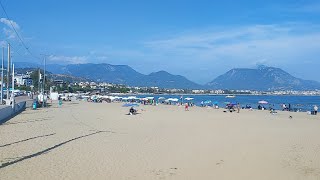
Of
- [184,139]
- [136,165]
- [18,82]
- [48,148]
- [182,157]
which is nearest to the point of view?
[136,165]

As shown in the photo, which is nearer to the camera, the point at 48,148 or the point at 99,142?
the point at 48,148

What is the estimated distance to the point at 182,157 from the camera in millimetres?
12312

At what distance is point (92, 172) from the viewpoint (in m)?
9.78

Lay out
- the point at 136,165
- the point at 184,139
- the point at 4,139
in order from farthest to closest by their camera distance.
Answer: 1. the point at 184,139
2. the point at 4,139
3. the point at 136,165

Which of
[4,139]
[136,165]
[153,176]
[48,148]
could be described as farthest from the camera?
[4,139]

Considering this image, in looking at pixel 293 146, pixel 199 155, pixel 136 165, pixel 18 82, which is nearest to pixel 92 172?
pixel 136 165

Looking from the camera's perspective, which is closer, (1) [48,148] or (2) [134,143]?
(1) [48,148]

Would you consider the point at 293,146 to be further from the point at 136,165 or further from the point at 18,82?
the point at 18,82

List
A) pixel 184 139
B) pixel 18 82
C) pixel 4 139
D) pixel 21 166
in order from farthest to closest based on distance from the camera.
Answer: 1. pixel 18 82
2. pixel 184 139
3. pixel 4 139
4. pixel 21 166

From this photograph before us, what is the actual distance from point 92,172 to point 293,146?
9344mm

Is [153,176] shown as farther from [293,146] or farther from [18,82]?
[18,82]

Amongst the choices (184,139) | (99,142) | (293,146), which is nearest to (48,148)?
(99,142)

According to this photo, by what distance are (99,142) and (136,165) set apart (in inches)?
192

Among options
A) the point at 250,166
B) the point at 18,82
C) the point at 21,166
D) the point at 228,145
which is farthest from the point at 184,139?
the point at 18,82
